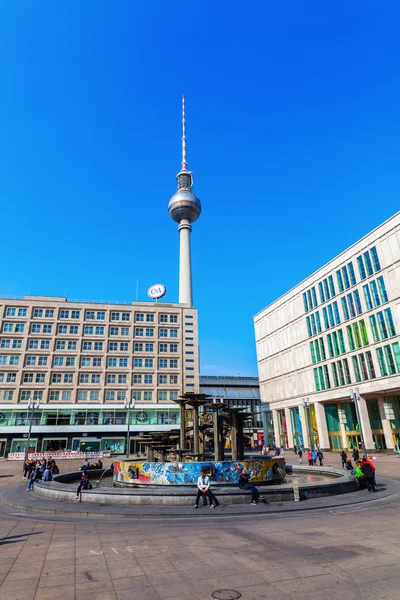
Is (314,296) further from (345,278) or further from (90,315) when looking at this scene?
(90,315)

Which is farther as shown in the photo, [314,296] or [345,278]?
[314,296]

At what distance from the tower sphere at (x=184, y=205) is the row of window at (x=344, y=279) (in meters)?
57.0

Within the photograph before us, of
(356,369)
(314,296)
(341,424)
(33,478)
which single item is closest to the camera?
(33,478)

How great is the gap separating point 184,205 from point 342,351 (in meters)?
71.2

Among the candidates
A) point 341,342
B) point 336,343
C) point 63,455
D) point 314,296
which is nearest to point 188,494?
point 63,455

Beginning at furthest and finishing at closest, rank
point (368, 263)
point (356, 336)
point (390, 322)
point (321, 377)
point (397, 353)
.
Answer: point (321, 377)
point (356, 336)
point (368, 263)
point (390, 322)
point (397, 353)

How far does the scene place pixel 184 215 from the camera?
365 ft

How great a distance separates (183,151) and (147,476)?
119m

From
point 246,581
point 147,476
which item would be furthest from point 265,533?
point 147,476

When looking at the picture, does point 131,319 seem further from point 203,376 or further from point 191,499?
point 191,499

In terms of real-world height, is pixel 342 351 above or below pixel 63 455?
above

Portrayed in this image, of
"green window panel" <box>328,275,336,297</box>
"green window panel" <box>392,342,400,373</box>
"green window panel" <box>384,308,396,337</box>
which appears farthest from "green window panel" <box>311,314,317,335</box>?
"green window panel" <box>392,342,400,373</box>

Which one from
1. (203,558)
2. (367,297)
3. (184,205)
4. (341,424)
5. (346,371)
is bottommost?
(203,558)

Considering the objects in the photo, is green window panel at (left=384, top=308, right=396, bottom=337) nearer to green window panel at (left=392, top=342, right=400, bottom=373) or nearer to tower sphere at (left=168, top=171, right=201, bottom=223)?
green window panel at (left=392, top=342, right=400, bottom=373)
